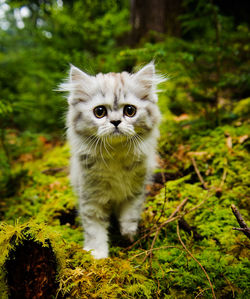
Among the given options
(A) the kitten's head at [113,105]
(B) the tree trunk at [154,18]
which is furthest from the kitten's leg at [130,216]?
(B) the tree trunk at [154,18]

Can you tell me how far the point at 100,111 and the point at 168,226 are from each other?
1.25m

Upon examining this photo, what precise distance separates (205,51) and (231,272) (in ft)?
8.74

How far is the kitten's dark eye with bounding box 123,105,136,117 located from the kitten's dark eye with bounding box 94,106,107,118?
6.4 inches

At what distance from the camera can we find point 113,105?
1.79 meters

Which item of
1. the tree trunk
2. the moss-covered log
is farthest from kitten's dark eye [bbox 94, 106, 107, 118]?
the tree trunk

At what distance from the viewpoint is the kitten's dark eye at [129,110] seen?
1842mm

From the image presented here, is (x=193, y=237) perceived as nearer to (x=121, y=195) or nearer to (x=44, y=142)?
(x=121, y=195)

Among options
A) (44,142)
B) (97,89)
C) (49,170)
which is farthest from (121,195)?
(44,142)

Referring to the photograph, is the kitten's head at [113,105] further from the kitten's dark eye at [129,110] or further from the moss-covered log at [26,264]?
the moss-covered log at [26,264]

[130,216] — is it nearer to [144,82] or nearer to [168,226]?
[168,226]

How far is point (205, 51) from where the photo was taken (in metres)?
3.04

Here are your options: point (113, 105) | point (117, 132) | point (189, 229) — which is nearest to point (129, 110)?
point (113, 105)

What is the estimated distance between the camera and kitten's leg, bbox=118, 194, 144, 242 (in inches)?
79.9

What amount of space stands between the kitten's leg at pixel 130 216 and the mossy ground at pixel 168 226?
0.11m
